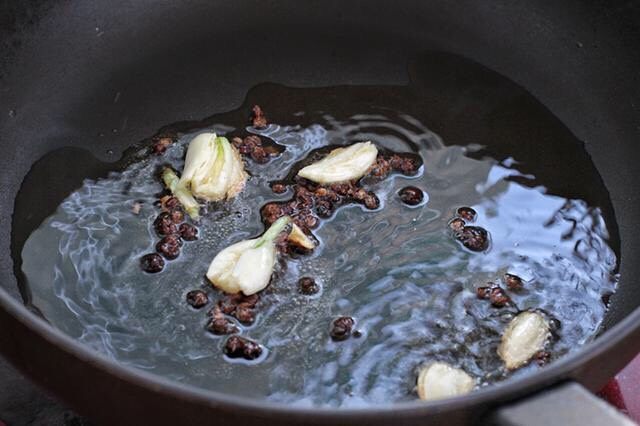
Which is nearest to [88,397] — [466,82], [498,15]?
[466,82]

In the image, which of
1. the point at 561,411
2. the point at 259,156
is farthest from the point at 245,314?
the point at 561,411

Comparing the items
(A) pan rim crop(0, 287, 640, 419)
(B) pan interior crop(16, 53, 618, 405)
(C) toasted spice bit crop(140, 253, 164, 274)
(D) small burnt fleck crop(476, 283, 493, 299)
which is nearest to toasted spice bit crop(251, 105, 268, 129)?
(B) pan interior crop(16, 53, 618, 405)

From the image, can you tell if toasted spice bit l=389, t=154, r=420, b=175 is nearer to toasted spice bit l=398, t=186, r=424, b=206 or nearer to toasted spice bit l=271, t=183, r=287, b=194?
toasted spice bit l=398, t=186, r=424, b=206

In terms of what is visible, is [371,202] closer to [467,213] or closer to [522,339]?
[467,213]

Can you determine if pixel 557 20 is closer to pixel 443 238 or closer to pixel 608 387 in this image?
pixel 443 238

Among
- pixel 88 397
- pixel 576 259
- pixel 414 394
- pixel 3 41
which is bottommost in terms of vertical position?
pixel 88 397

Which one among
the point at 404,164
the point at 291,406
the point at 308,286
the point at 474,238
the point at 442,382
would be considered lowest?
the point at 291,406
